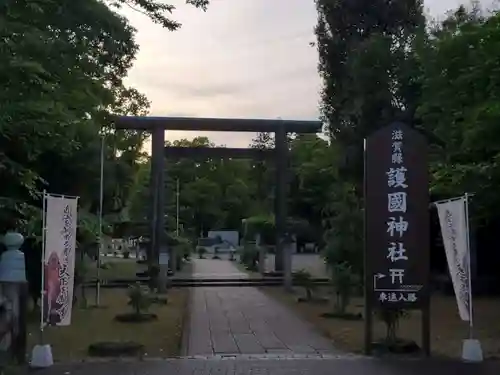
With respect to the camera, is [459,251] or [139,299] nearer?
[459,251]

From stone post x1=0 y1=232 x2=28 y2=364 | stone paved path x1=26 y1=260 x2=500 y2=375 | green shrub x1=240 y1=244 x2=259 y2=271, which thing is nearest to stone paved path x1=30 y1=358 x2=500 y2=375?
stone paved path x1=26 y1=260 x2=500 y2=375

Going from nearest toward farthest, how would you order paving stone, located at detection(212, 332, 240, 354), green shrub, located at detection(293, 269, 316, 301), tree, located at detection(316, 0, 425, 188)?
paving stone, located at detection(212, 332, 240, 354) < green shrub, located at detection(293, 269, 316, 301) < tree, located at detection(316, 0, 425, 188)

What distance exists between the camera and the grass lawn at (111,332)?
→ 1011 cm

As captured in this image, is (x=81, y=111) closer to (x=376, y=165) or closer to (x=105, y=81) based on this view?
(x=105, y=81)

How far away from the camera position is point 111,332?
40.4 feet

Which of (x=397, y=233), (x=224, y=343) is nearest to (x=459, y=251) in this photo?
(x=397, y=233)

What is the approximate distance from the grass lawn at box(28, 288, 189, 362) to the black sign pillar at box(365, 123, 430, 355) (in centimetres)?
299

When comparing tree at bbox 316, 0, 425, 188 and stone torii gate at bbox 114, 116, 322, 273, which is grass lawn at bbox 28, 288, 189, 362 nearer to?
stone torii gate at bbox 114, 116, 322, 273

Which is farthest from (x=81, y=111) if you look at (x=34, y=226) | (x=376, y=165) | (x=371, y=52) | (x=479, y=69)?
(x=371, y=52)

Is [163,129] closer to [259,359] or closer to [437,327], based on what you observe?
[437,327]

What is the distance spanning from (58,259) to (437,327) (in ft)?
23.8

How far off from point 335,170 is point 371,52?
14.0ft

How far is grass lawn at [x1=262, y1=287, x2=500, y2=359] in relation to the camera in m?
10.4

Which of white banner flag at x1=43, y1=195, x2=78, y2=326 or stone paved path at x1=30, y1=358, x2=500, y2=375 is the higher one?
white banner flag at x1=43, y1=195, x2=78, y2=326
